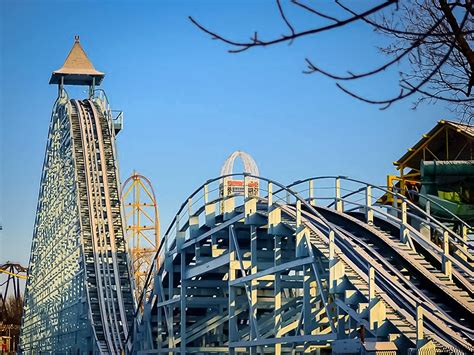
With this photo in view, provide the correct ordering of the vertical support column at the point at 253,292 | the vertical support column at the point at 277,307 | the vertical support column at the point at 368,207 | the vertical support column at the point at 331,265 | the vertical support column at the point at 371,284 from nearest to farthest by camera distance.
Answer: the vertical support column at the point at 371,284 → the vertical support column at the point at 331,265 → the vertical support column at the point at 277,307 → the vertical support column at the point at 253,292 → the vertical support column at the point at 368,207

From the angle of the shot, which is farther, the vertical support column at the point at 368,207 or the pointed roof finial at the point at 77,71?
the pointed roof finial at the point at 77,71

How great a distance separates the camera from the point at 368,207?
22.3 m

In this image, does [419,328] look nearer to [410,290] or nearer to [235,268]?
[410,290]

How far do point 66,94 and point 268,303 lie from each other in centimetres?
2153

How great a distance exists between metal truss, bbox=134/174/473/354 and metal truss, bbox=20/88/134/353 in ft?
17.3

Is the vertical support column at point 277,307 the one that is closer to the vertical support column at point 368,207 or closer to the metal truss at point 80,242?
the vertical support column at point 368,207

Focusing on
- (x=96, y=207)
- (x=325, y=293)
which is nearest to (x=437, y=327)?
(x=325, y=293)

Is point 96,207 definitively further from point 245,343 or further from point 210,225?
point 245,343

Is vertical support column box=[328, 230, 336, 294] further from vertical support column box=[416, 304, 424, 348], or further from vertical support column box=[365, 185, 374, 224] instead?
vertical support column box=[365, 185, 374, 224]

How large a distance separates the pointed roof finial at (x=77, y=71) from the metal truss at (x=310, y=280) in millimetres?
16657

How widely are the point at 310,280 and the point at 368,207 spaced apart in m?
2.55

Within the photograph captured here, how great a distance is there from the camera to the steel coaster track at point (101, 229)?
33844 mm

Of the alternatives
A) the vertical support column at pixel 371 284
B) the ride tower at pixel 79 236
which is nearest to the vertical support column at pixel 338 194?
the vertical support column at pixel 371 284

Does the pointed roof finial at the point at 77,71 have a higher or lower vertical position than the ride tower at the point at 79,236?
higher
